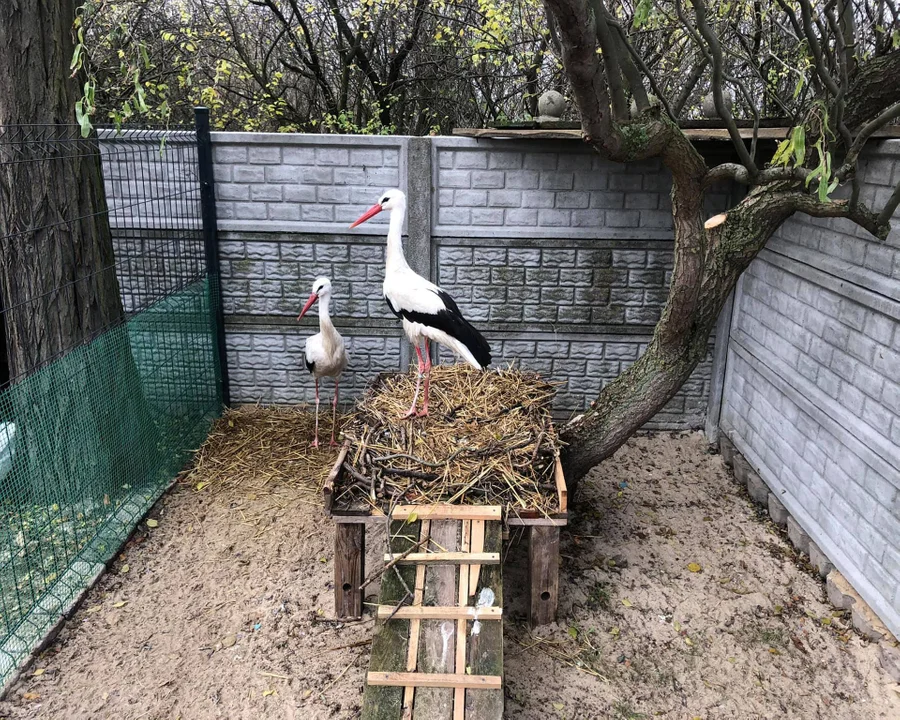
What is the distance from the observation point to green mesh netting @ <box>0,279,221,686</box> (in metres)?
3.82

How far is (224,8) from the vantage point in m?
8.88

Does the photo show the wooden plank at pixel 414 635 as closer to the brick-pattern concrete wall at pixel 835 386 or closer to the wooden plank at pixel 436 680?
the wooden plank at pixel 436 680

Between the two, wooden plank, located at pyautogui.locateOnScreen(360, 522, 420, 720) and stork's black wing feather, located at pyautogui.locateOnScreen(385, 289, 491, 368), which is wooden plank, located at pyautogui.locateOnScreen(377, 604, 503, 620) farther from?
stork's black wing feather, located at pyautogui.locateOnScreen(385, 289, 491, 368)

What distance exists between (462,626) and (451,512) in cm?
64

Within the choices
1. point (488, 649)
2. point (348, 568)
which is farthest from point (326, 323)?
point (488, 649)

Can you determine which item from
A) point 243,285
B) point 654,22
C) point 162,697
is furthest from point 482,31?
point 162,697

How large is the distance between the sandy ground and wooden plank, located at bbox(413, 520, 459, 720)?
549 millimetres

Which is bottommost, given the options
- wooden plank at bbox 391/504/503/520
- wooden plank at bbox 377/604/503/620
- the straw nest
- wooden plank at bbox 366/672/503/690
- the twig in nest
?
the straw nest

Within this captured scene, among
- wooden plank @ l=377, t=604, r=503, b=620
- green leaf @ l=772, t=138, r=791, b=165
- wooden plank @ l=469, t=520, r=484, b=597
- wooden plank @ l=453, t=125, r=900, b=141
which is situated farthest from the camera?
wooden plank @ l=453, t=125, r=900, b=141

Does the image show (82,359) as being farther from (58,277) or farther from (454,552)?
(454,552)

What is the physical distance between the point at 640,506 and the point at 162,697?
11.3 ft

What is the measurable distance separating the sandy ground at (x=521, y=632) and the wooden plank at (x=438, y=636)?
1.80ft

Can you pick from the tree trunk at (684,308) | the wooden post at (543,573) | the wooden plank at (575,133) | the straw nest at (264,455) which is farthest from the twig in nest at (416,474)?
the wooden plank at (575,133)

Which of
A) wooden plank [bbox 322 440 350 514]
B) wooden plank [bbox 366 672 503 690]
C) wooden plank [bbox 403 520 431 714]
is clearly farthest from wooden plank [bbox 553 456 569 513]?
wooden plank [bbox 322 440 350 514]
